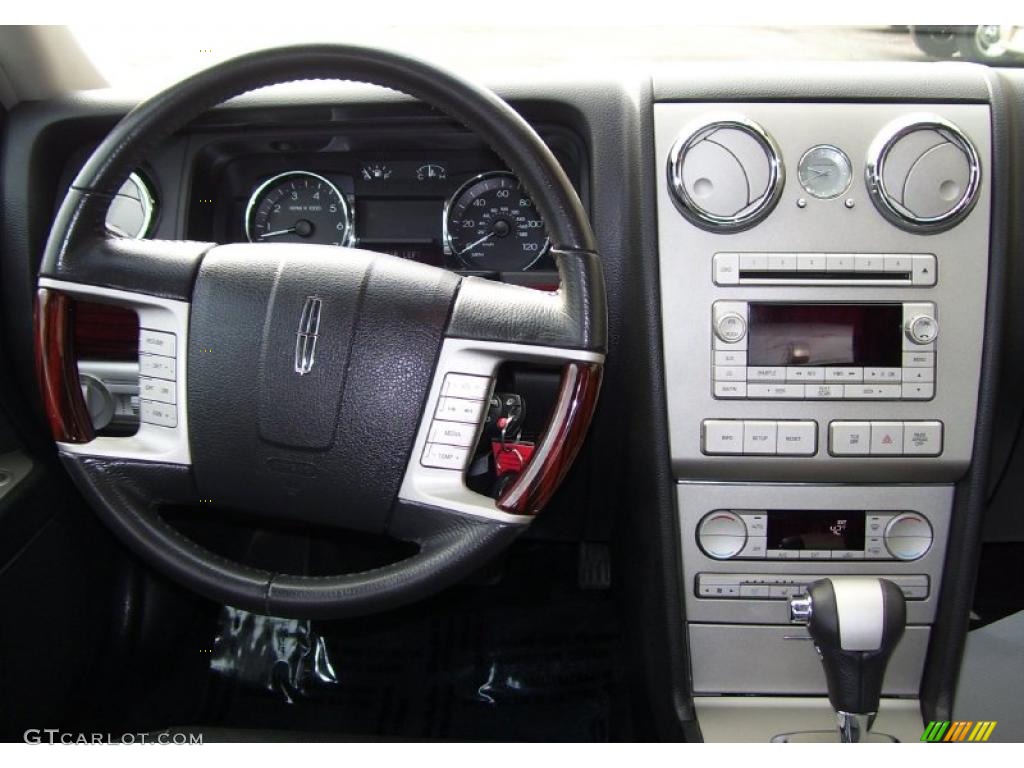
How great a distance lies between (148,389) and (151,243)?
0.19 meters

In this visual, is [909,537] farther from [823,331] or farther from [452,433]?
[452,433]

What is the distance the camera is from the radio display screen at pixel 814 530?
147 cm

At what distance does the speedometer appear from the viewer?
5.14 ft

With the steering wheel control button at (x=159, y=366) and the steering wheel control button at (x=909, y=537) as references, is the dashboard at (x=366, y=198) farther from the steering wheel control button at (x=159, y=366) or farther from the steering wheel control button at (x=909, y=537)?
the steering wheel control button at (x=909, y=537)

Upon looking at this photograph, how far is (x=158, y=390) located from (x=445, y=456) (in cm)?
37

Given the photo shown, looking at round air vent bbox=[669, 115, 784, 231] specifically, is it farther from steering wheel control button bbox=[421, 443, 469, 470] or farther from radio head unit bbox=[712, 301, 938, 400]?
steering wheel control button bbox=[421, 443, 469, 470]

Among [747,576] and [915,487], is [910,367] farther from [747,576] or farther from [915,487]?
[747,576]

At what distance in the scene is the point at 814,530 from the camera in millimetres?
1480

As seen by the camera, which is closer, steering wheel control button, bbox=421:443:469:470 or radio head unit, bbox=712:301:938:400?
steering wheel control button, bbox=421:443:469:470

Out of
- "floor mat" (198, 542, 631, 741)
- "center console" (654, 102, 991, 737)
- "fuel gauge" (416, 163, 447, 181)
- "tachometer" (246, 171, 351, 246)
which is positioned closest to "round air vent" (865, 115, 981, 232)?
"center console" (654, 102, 991, 737)

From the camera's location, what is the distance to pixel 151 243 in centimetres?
117

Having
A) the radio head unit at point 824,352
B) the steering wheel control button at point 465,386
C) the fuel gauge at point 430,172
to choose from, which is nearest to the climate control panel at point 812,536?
the radio head unit at point 824,352

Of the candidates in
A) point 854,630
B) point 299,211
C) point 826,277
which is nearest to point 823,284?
point 826,277

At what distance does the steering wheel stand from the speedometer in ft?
1.53
